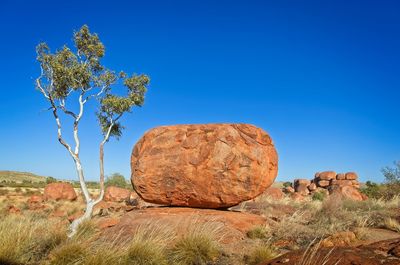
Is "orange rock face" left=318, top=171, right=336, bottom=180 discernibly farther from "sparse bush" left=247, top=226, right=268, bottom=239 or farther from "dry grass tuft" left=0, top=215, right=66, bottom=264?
"dry grass tuft" left=0, top=215, right=66, bottom=264

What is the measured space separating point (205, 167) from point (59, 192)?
29147 millimetres

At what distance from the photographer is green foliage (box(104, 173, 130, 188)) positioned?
187ft

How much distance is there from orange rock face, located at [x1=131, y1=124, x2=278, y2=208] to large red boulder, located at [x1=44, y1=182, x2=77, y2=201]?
26540 mm

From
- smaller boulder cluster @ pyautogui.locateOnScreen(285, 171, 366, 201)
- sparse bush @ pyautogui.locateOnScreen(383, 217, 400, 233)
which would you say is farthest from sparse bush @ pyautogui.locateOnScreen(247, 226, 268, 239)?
smaller boulder cluster @ pyautogui.locateOnScreen(285, 171, 366, 201)

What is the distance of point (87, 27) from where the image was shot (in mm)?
16781

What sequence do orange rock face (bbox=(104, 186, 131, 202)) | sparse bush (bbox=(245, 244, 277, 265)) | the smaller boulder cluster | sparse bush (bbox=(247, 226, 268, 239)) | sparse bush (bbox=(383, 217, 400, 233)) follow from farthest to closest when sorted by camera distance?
the smaller boulder cluster
orange rock face (bbox=(104, 186, 131, 202))
sparse bush (bbox=(383, 217, 400, 233))
sparse bush (bbox=(247, 226, 268, 239))
sparse bush (bbox=(245, 244, 277, 265))

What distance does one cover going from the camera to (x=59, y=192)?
3709 cm

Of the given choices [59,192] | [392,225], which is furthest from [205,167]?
[59,192]

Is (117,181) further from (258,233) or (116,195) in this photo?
(258,233)

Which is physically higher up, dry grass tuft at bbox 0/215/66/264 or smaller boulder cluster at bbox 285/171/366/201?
smaller boulder cluster at bbox 285/171/366/201

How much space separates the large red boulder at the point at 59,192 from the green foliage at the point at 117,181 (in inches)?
715

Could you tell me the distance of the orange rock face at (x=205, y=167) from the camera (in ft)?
39.9

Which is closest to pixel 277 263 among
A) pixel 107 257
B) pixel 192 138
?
pixel 107 257

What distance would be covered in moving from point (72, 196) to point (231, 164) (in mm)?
30094
